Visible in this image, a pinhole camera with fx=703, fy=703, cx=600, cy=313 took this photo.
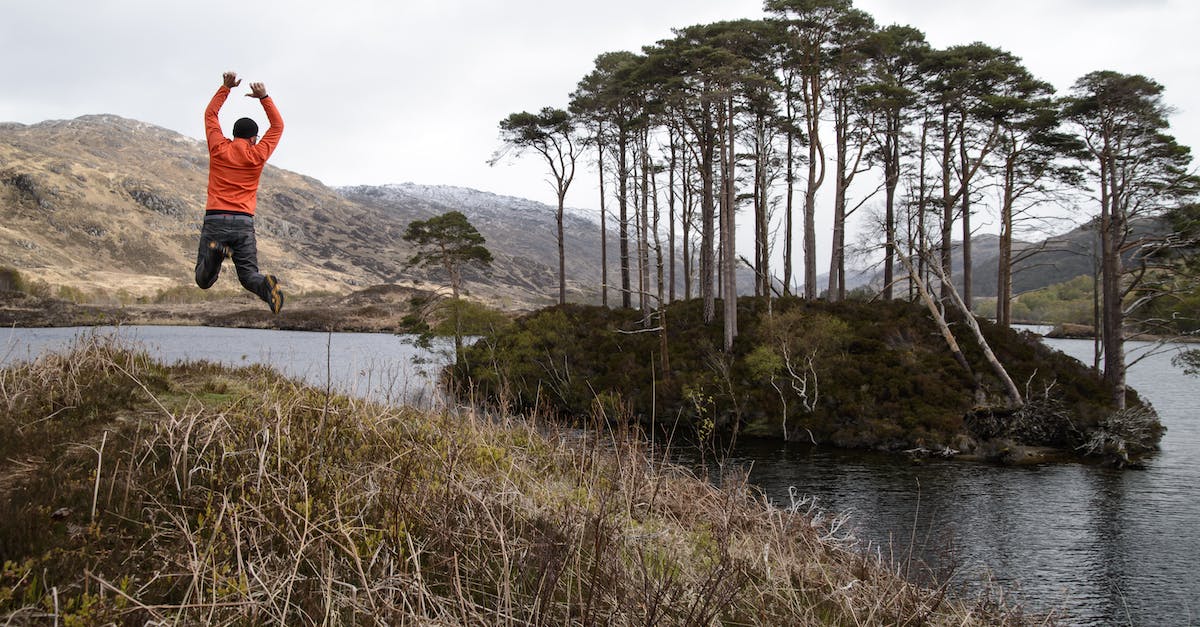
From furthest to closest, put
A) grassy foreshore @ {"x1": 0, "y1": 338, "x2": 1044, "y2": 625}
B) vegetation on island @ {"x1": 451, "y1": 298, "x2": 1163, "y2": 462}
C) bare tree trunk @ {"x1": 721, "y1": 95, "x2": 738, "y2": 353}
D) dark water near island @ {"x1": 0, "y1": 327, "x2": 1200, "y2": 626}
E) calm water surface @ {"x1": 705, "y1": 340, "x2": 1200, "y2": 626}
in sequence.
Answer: bare tree trunk @ {"x1": 721, "y1": 95, "x2": 738, "y2": 353}
vegetation on island @ {"x1": 451, "y1": 298, "x2": 1163, "y2": 462}
calm water surface @ {"x1": 705, "y1": 340, "x2": 1200, "y2": 626}
dark water near island @ {"x1": 0, "y1": 327, "x2": 1200, "y2": 626}
grassy foreshore @ {"x1": 0, "y1": 338, "x2": 1044, "y2": 625}

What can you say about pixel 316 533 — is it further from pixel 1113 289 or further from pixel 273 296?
pixel 1113 289

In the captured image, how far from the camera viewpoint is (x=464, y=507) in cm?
527

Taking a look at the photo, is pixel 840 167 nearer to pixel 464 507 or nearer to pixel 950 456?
pixel 950 456

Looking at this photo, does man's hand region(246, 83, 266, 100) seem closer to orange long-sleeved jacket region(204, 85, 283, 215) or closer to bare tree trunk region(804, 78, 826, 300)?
orange long-sleeved jacket region(204, 85, 283, 215)

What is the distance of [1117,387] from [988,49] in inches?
624

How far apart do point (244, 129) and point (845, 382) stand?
26.1 m

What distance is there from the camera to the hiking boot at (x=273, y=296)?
481 cm

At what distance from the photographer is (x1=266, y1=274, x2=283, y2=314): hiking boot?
15.8ft

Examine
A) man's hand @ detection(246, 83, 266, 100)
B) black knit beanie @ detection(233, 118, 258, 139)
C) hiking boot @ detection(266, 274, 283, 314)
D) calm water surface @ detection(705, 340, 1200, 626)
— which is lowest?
calm water surface @ detection(705, 340, 1200, 626)

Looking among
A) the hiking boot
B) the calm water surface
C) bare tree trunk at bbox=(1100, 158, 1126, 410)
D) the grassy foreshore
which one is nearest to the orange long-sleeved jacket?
the hiking boot

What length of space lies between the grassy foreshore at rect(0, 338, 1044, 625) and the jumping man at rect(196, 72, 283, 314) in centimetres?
99

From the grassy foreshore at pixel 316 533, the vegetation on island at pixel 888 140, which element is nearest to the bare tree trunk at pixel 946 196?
the vegetation on island at pixel 888 140

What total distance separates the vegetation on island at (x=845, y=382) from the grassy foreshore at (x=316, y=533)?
52.4ft

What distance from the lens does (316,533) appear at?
4.71 meters
